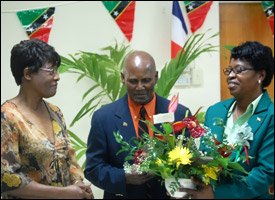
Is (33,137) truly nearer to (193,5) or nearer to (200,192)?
(200,192)

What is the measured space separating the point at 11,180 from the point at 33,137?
169 mm

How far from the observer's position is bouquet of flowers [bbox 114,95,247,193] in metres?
1.33

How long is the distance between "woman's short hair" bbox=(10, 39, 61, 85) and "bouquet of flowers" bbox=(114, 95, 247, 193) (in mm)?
376

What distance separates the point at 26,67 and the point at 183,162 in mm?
618

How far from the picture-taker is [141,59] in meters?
1.72

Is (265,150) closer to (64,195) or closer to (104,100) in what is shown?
(64,195)

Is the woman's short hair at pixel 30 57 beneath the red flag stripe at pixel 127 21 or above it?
beneath

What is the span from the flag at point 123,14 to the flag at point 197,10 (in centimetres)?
46

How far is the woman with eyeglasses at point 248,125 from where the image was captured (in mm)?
1281

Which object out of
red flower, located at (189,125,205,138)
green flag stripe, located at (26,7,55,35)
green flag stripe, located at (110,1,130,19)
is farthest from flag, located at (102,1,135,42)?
red flower, located at (189,125,205,138)

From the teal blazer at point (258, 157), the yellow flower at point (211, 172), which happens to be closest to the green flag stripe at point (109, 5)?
the teal blazer at point (258, 157)

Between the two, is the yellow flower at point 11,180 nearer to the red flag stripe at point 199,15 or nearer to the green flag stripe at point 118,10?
the green flag stripe at point 118,10

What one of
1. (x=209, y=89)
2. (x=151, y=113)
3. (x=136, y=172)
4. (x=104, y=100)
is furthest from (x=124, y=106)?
(x=209, y=89)

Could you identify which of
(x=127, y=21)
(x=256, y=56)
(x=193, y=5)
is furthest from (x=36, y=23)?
(x=256, y=56)
